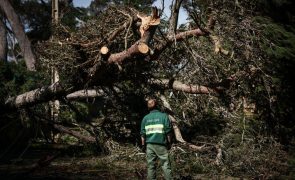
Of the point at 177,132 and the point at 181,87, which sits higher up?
the point at 181,87

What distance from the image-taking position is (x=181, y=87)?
34.2 feet

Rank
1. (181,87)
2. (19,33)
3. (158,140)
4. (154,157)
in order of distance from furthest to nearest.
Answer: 1. (19,33)
2. (181,87)
3. (154,157)
4. (158,140)

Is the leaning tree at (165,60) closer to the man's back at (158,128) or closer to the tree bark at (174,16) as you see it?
the tree bark at (174,16)

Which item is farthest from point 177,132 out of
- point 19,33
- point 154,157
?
point 19,33

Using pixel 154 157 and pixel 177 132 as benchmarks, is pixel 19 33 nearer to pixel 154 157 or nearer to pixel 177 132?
pixel 177 132

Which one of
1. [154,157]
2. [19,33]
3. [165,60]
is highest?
[19,33]

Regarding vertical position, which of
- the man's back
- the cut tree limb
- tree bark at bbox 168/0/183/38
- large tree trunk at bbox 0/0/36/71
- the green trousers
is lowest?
the green trousers

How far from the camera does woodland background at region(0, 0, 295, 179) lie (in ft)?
28.7

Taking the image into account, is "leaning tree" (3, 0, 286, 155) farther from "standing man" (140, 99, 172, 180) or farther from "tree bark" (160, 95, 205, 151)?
"standing man" (140, 99, 172, 180)

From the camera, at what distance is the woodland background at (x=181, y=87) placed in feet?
28.7

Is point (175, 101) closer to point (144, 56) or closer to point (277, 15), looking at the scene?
point (144, 56)

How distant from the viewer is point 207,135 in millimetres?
10938

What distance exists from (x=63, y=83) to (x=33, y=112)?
246 centimetres

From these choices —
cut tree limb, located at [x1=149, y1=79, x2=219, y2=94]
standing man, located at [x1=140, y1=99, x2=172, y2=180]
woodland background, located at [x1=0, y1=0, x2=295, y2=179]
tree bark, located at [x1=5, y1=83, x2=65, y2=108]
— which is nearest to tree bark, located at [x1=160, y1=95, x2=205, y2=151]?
woodland background, located at [x1=0, y1=0, x2=295, y2=179]
